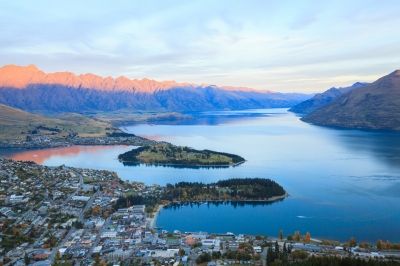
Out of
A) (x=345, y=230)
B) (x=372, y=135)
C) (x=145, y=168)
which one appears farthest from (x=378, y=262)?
(x=372, y=135)

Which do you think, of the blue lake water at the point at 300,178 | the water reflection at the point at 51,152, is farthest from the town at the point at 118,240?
the water reflection at the point at 51,152

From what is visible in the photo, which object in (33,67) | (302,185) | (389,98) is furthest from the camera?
(33,67)

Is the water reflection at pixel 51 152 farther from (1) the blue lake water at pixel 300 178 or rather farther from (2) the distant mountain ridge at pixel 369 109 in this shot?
(2) the distant mountain ridge at pixel 369 109

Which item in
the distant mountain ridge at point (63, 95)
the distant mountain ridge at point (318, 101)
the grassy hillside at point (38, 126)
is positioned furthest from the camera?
the distant mountain ridge at point (63, 95)

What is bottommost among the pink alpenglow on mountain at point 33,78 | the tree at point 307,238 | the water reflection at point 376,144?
the tree at point 307,238

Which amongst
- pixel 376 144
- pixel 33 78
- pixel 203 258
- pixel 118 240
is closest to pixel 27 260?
pixel 118 240

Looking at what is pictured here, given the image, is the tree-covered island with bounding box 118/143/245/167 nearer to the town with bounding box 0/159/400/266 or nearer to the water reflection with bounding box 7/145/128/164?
the water reflection with bounding box 7/145/128/164

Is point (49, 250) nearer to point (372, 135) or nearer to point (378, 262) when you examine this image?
point (378, 262)

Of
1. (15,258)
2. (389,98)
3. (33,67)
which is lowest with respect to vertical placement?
(15,258)
